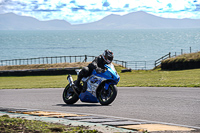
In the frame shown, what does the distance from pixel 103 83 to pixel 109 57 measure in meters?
0.82

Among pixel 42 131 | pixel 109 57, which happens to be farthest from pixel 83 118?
pixel 109 57

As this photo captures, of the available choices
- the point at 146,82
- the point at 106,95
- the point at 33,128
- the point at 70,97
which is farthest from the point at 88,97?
the point at 146,82

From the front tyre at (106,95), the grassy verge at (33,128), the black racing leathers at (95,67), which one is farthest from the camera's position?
the black racing leathers at (95,67)

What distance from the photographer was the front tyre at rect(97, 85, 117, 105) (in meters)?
9.93

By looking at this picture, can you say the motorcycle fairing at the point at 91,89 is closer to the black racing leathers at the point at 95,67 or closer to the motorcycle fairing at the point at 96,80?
the motorcycle fairing at the point at 96,80

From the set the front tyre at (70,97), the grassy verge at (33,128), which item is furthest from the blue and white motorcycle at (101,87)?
the grassy verge at (33,128)

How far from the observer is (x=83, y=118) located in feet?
26.3

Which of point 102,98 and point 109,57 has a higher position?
point 109,57

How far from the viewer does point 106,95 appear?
10.2m

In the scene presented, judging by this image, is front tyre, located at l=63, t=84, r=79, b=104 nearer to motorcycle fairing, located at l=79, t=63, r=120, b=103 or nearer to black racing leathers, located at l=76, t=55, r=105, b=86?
motorcycle fairing, located at l=79, t=63, r=120, b=103

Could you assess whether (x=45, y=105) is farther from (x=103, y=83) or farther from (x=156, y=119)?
(x=156, y=119)

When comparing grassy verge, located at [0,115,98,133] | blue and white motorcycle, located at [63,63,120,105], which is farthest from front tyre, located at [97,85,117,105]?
grassy verge, located at [0,115,98,133]

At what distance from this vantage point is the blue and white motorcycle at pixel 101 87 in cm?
993

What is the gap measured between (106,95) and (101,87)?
0.30 m
